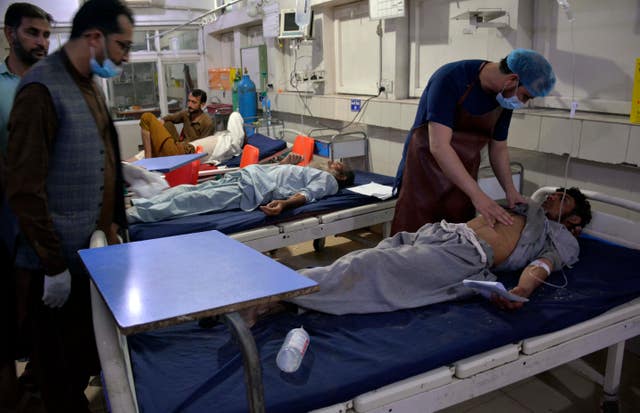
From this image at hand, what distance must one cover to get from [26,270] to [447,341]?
171cm

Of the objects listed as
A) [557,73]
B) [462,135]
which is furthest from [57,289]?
[557,73]

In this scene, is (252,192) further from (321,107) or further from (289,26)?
(289,26)

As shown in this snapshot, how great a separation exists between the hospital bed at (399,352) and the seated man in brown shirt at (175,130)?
11.7 ft

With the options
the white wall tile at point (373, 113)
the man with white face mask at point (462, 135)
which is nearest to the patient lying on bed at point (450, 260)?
the man with white face mask at point (462, 135)

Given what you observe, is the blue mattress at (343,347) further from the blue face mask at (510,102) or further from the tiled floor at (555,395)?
the blue face mask at (510,102)

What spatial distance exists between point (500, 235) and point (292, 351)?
1409mm

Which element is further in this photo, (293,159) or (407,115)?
(293,159)

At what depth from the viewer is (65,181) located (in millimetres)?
1996

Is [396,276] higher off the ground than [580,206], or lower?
lower

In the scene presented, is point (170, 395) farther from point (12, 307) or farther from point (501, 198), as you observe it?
point (501, 198)

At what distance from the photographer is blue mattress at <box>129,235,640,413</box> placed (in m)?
1.74

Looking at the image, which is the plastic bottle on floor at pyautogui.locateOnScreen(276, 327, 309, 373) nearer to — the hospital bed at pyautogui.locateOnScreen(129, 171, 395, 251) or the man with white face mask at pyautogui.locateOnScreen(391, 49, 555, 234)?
the man with white face mask at pyautogui.locateOnScreen(391, 49, 555, 234)

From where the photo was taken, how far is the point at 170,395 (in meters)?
1.73

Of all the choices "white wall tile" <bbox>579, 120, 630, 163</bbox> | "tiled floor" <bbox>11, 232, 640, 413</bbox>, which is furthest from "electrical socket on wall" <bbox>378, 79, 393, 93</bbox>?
"tiled floor" <bbox>11, 232, 640, 413</bbox>
